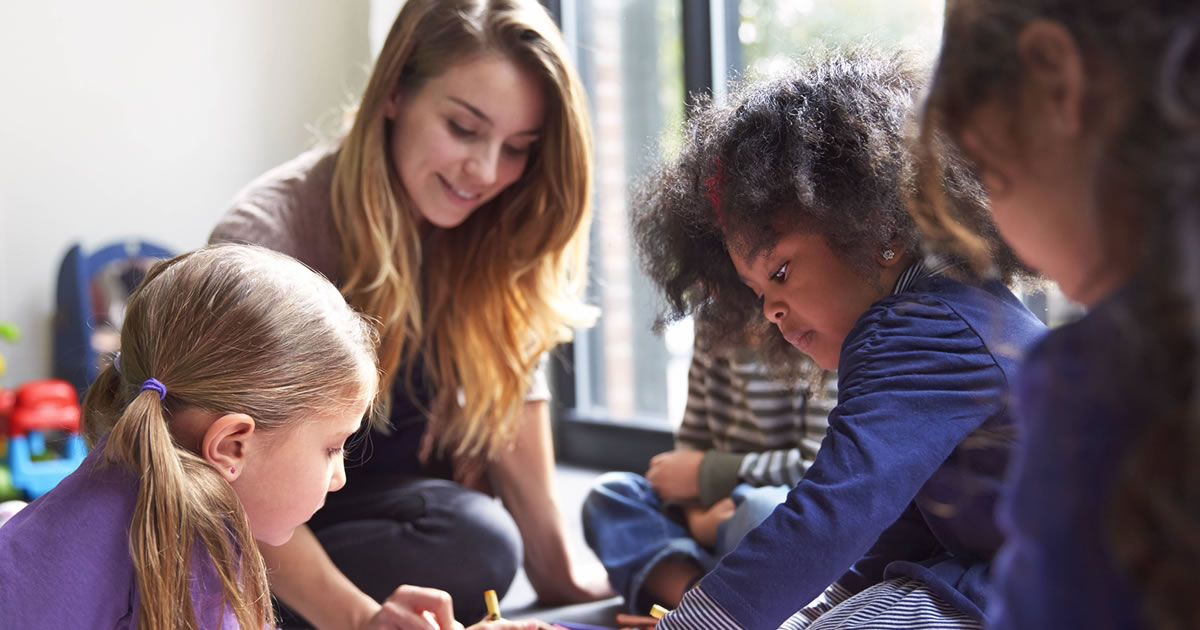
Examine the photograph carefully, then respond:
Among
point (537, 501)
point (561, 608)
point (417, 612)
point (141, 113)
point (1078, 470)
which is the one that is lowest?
point (561, 608)

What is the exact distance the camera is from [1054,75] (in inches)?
17.7

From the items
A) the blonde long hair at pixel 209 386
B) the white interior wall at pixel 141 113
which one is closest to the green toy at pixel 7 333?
the white interior wall at pixel 141 113

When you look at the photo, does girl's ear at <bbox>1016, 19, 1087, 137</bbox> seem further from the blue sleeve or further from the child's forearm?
the child's forearm

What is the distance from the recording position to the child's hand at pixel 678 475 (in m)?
1.38

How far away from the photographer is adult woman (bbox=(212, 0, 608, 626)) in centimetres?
135

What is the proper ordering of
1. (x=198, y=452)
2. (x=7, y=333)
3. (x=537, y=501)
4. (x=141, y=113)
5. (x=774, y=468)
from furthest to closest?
(x=141, y=113), (x=7, y=333), (x=537, y=501), (x=774, y=468), (x=198, y=452)

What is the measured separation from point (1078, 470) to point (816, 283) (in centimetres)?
50

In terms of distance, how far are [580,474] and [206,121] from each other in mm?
1311

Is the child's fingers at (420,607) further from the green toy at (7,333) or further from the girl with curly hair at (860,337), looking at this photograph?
the green toy at (7,333)

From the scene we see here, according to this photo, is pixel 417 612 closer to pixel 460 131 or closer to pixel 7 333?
pixel 460 131

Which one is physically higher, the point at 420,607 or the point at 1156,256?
the point at 1156,256

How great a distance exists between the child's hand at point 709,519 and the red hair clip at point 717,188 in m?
0.48

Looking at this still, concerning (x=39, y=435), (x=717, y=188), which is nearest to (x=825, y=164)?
(x=717, y=188)

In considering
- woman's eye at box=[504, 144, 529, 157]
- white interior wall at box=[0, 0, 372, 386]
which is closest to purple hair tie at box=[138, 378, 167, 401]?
woman's eye at box=[504, 144, 529, 157]
